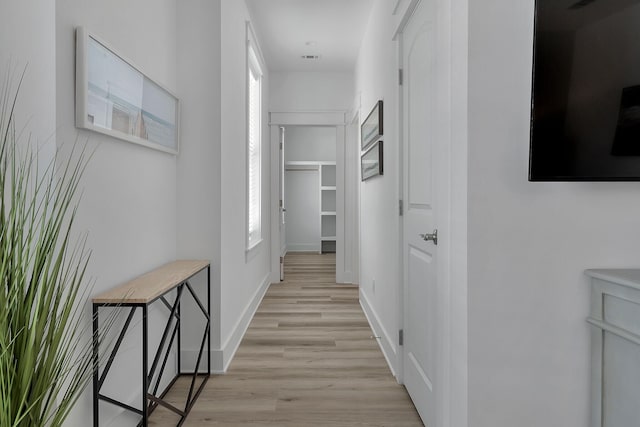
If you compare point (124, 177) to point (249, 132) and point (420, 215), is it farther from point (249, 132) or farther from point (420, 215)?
point (249, 132)

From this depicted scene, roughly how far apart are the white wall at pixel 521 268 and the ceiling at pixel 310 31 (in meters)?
2.55

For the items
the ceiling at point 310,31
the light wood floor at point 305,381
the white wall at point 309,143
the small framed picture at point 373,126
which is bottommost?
the light wood floor at point 305,381

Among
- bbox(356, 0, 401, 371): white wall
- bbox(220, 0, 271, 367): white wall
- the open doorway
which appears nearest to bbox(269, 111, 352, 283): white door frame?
bbox(356, 0, 401, 371): white wall

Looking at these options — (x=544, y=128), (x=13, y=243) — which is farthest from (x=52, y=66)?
(x=544, y=128)

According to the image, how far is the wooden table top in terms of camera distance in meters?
1.57

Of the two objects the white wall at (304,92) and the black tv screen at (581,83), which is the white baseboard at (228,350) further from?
the white wall at (304,92)

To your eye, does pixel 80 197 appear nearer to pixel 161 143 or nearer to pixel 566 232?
pixel 161 143

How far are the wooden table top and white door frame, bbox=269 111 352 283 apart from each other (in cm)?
295

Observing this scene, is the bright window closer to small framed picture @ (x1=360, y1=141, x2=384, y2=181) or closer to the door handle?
small framed picture @ (x1=360, y1=141, x2=384, y2=181)

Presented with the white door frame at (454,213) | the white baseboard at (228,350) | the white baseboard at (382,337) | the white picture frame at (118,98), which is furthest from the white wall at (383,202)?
the white picture frame at (118,98)

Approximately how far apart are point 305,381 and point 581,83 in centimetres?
202

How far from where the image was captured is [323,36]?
420cm

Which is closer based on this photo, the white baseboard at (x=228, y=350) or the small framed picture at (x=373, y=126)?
the white baseboard at (x=228, y=350)

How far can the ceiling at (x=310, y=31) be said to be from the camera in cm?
357
